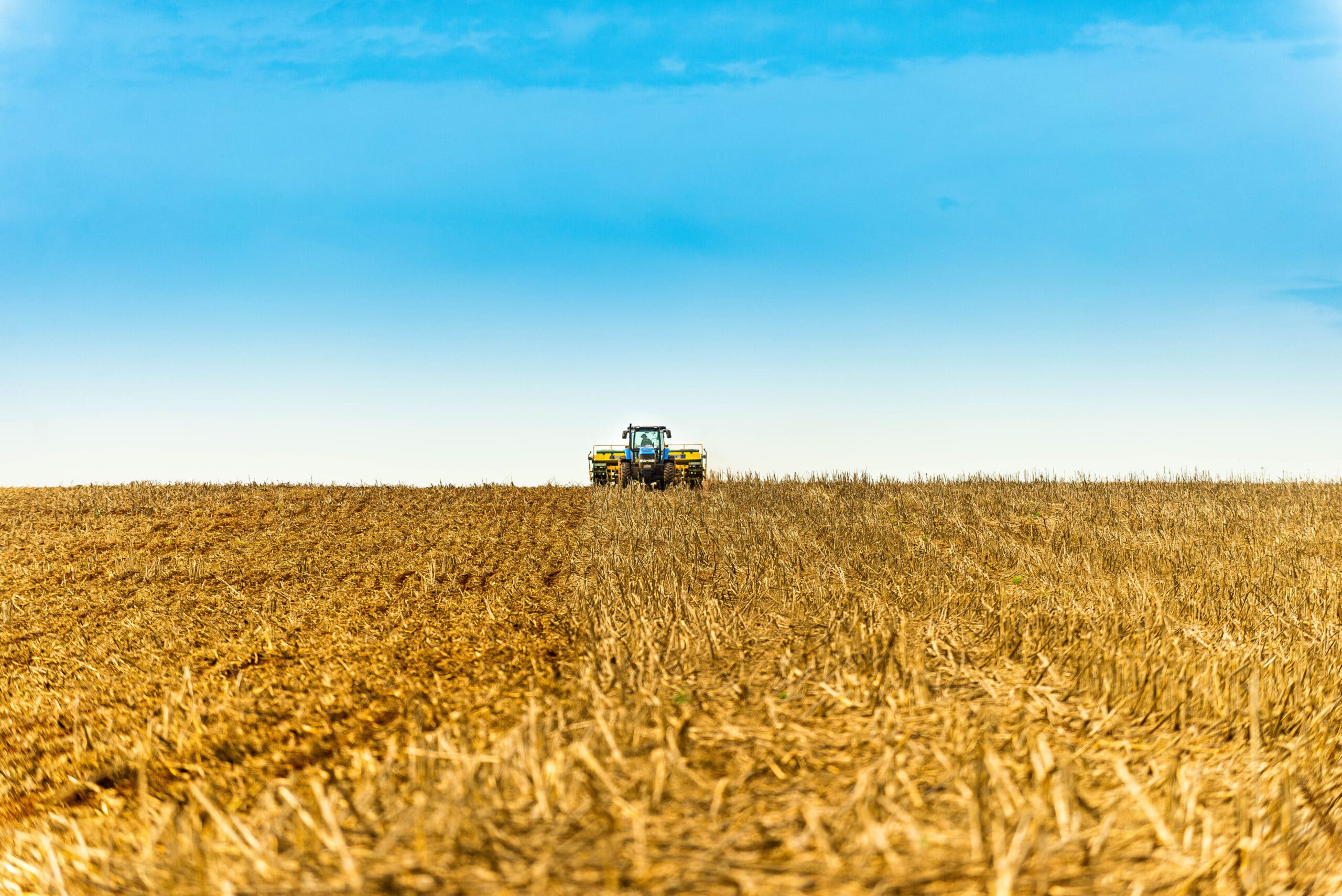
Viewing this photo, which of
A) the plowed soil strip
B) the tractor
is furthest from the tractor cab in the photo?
the plowed soil strip

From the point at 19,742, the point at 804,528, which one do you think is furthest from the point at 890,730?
the point at 804,528

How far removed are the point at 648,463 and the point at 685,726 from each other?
66.7 ft

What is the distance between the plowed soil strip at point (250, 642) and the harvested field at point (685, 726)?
0.04 m

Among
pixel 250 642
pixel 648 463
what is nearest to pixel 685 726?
pixel 250 642

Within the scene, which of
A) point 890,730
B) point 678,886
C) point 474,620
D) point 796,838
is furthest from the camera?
point 474,620

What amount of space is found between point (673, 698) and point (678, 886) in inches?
80.0

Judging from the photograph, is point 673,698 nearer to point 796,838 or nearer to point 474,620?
point 796,838

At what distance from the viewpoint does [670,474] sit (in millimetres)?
24734

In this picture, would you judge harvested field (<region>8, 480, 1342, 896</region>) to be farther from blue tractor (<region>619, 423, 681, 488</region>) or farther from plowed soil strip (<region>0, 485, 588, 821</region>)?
blue tractor (<region>619, 423, 681, 488</region>)

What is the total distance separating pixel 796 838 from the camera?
9.52ft

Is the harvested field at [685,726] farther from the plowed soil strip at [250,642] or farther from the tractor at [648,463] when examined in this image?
the tractor at [648,463]

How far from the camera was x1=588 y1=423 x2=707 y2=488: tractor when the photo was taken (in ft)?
79.8

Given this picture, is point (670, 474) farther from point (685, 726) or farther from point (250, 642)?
point (685, 726)

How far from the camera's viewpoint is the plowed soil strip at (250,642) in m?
4.99
